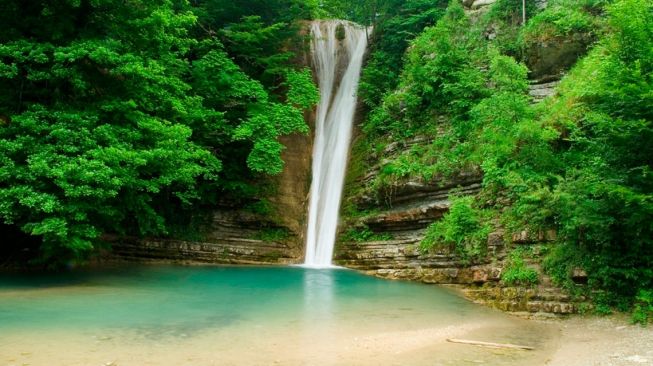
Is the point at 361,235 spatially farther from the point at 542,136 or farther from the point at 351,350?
the point at 351,350

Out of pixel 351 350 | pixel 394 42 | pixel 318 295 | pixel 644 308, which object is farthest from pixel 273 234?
pixel 644 308

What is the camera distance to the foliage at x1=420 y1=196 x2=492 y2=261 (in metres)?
11.6

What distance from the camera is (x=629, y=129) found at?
8125mm

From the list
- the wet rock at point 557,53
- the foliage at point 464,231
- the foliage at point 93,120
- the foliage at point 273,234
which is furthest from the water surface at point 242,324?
Answer: the wet rock at point 557,53

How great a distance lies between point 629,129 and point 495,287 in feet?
13.8

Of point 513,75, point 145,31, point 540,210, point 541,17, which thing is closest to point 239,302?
point 540,210

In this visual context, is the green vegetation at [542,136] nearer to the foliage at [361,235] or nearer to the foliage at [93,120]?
the foliage at [361,235]

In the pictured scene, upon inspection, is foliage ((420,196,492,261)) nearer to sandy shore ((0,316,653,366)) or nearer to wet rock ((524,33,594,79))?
sandy shore ((0,316,653,366))

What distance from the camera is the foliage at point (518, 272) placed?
9602 mm

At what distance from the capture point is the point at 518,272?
986 cm

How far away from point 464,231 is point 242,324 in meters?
6.62

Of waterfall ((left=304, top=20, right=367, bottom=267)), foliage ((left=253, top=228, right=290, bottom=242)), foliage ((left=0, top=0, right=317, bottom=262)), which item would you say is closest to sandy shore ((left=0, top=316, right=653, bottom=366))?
foliage ((left=0, top=0, right=317, bottom=262))

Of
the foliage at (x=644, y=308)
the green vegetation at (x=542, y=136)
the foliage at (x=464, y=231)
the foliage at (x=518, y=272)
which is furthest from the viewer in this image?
the foliage at (x=464, y=231)

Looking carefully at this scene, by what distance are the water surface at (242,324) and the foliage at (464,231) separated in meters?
1.32
